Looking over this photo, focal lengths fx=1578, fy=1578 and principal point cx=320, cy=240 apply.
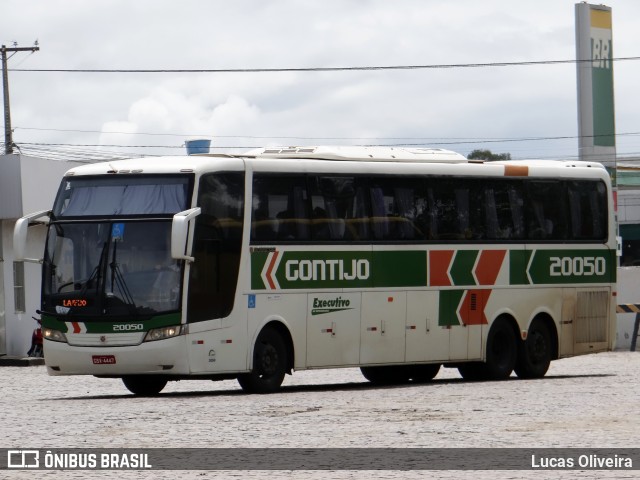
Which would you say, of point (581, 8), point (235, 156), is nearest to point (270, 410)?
point (235, 156)

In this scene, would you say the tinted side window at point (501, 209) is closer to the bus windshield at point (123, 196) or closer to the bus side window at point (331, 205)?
the bus side window at point (331, 205)

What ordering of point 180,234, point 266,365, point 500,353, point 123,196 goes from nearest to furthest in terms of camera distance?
point 180,234, point 123,196, point 266,365, point 500,353

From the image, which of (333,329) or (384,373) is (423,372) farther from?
(333,329)

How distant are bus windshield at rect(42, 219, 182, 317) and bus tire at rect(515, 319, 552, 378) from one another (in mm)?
7695

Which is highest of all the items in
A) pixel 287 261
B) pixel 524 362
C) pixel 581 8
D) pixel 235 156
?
pixel 581 8

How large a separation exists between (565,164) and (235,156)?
770 cm

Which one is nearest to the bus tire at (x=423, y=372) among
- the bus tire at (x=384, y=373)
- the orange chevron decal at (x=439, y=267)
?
the bus tire at (x=384, y=373)

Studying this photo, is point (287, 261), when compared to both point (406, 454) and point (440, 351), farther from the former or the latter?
point (406, 454)

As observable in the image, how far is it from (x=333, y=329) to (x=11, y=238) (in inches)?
740

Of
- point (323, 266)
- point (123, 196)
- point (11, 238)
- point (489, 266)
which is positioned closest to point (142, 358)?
point (123, 196)

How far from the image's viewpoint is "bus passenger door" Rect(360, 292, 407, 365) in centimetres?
2392

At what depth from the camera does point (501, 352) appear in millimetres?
26266

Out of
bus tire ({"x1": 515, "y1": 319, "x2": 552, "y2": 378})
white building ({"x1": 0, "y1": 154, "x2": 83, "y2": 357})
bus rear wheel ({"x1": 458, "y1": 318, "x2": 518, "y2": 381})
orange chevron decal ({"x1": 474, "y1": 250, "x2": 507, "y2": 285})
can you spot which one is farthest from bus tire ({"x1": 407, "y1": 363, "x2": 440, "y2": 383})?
white building ({"x1": 0, "y1": 154, "x2": 83, "y2": 357})

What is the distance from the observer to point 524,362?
87.1ft
